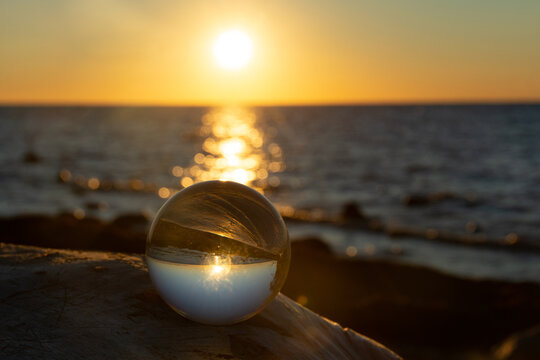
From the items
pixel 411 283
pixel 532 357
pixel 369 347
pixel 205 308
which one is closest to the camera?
pixel 205 308

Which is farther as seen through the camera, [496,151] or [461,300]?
[496,151]

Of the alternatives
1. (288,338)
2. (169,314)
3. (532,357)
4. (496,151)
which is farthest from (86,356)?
(496,151)

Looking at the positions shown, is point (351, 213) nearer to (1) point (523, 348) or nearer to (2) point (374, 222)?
(2) point (374, 222)

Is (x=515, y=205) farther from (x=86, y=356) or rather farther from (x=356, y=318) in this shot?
(x=86, y=356)

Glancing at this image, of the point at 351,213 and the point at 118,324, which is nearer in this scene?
the point at 118,324

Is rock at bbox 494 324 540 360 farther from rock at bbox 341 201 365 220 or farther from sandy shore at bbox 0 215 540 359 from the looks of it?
rock at bbox 341 201 365 220

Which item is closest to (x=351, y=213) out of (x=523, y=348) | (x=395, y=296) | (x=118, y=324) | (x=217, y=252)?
(x=395, y=296)
